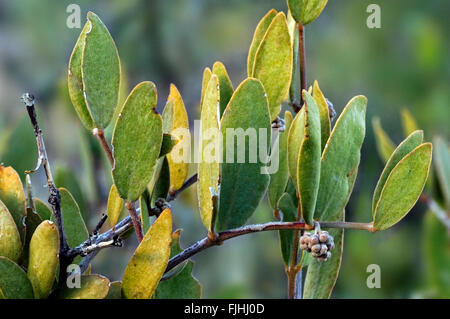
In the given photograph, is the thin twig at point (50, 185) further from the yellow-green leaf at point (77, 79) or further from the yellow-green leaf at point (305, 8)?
→ the yellow-green leaf at point (305, 8)

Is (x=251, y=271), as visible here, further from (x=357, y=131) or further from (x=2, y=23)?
(x=2, y=23)

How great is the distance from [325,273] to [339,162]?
0.16 metres

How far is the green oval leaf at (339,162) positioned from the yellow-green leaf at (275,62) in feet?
0.22

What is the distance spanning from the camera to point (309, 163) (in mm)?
549

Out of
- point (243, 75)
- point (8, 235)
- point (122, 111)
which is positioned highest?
point (122, 111)

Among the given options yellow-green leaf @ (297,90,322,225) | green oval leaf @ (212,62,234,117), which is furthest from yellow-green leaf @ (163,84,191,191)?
yellow-green leaf @ (297,90,322,225)

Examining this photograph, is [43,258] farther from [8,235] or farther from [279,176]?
[279,176]

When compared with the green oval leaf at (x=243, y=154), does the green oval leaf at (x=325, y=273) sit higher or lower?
lower

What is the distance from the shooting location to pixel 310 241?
55cm

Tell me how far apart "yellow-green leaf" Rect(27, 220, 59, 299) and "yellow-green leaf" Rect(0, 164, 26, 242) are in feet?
0.21

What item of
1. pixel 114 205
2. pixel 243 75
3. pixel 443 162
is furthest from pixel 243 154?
pixel 243 75

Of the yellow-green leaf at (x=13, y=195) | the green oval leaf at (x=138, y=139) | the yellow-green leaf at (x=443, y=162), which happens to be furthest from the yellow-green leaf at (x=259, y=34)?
the yellow-green leaf at (x=443, y=162)

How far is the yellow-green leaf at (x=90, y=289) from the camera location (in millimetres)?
533

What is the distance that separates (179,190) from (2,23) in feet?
9.08
